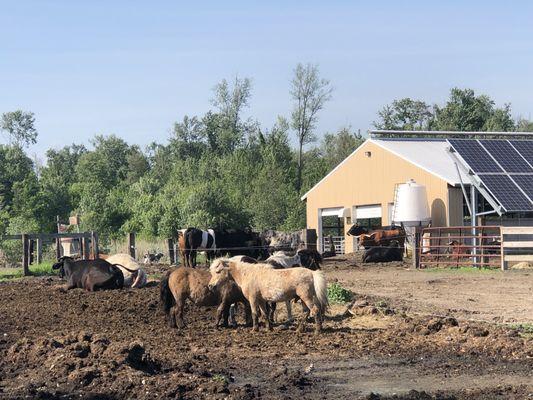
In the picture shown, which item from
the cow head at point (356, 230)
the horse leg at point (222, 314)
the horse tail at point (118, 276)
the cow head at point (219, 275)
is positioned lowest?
the horse leg at point (222, 314)

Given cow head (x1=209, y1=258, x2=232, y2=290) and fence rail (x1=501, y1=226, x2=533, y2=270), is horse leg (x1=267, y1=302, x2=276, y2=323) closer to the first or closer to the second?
cow head (x1=209, y1=258, x2=232, y2=290)

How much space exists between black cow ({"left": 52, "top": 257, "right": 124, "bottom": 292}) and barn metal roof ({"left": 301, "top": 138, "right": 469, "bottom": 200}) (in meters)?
19.6

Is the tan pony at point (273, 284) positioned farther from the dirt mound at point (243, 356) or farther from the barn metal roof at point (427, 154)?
the barn metal roof at point (427, 154)

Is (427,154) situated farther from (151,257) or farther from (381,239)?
(151,257)

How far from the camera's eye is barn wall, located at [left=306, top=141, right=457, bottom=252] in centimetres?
3888

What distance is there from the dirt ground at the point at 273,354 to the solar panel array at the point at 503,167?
49.2 feet

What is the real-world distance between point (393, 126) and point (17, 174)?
33.9m

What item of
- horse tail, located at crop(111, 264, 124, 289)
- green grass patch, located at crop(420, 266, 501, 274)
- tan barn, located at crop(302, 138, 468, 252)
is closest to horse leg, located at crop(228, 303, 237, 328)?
horse tail, located at crop(111, 264, 124, 289)

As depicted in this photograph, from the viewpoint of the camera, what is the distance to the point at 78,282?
21.9 meters

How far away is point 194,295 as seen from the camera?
15.5 metres

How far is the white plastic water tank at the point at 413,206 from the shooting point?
37906 millimetres

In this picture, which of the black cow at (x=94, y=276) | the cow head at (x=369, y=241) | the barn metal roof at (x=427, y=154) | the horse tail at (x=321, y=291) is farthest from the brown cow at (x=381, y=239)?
the horse tail at (x=321, y=291)

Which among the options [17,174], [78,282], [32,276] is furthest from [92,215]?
[78,282]

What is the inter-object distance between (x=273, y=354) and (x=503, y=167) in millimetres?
24972
